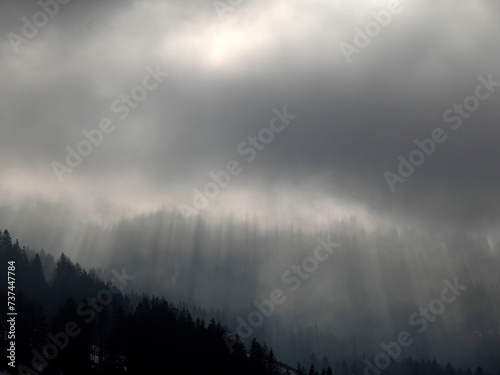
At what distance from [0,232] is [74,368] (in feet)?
319

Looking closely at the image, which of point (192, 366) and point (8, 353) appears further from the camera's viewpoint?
point (192, 366)

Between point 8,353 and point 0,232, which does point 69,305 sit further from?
point 0,232

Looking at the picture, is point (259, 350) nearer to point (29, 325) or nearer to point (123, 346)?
point (123, 346)

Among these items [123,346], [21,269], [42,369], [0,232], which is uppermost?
[0,232]

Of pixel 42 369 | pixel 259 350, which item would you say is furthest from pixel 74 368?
pixel 259 350

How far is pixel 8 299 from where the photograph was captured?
375ft

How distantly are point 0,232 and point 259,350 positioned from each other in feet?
354

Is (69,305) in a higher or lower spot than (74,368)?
higher

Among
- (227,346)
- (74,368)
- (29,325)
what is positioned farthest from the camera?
(227,346)

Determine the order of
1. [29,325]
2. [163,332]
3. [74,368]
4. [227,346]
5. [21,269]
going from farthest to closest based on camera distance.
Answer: [21,269], [227,346], [163,332], [29,325], [74,368]

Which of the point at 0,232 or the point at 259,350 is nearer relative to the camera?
the point at 259,350

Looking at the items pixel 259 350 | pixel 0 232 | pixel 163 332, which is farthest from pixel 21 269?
pixel 259 350

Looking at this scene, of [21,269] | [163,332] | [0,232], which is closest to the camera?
[163,332]

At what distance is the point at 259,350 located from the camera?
430 ft
